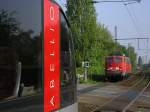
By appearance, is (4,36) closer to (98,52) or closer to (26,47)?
(26,47)

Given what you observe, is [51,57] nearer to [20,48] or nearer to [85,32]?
[20,48]

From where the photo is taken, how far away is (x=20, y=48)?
5.29m

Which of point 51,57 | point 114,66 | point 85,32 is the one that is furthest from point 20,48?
point 85,32

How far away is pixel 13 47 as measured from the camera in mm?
5105

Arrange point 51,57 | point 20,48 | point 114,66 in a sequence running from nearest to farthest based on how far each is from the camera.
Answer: point 20,48 < point 51,57 < point 114,66

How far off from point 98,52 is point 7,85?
60.9 meters

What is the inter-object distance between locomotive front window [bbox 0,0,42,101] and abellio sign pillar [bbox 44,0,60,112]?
0.20m

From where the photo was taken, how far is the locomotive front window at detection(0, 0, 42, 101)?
4.89m

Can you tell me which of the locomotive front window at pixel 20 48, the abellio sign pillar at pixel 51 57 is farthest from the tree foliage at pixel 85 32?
the locomotive front window at pixel 20 48

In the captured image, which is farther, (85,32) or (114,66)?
(85,32)

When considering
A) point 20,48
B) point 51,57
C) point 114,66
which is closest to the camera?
point 20,48

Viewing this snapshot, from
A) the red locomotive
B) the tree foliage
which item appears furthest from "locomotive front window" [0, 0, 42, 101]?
the red locomotive

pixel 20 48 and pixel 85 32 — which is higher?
pixel 85 32

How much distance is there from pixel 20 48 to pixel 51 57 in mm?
997
